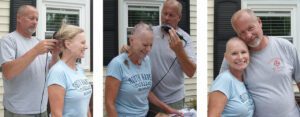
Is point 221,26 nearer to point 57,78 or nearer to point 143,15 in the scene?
point 143,15

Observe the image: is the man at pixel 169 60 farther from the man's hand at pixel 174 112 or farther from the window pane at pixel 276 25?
the window pane at pixel 276 25

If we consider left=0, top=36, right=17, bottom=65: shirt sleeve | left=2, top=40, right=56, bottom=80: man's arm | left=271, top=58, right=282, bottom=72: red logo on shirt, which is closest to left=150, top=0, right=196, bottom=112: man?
left=271, top=58, right=282, bottom=72: red logo on shirt

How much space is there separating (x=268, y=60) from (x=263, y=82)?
0.09m

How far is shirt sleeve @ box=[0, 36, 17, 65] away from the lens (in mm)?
1459

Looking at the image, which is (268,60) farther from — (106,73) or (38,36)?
(38,36)

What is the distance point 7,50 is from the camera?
1.48 metres

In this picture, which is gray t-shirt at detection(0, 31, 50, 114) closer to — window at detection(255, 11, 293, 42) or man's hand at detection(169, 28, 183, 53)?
man's hand at detection(169, 28, 183, 53)

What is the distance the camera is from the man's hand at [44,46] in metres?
1.38

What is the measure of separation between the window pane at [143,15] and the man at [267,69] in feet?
1.19

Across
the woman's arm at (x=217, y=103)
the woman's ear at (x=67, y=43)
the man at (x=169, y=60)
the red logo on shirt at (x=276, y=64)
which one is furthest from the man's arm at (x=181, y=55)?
the woman's ear at (x=67, y=43)

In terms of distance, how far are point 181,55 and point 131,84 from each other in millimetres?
254

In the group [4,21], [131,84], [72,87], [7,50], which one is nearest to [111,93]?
[131,84]

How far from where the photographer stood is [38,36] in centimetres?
159

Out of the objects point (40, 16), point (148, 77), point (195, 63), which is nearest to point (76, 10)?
point (40, 16)
